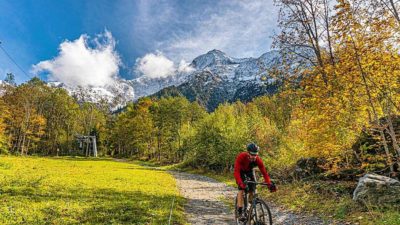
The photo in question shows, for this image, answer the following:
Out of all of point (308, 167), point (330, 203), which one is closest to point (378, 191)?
point (330, 203)

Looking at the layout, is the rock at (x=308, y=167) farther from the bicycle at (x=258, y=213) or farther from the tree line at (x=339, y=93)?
the bicycle at (x=258, y=213)

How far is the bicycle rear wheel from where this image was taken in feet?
28.7

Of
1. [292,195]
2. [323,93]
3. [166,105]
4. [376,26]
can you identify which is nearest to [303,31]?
[323,93]

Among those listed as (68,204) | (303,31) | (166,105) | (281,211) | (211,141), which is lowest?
(281,211)

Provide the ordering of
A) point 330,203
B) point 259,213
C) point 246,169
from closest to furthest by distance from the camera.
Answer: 1. point 259,213
2. point 246,169
3. point 330,203

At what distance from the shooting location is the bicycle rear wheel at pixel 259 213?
8.75m

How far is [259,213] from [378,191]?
6633 millimetres

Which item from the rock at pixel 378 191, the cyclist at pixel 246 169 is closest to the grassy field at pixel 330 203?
the rock at pixel 378 191

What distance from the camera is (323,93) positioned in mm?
16719

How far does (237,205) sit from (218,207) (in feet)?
27.0

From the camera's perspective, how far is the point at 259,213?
8992 mm

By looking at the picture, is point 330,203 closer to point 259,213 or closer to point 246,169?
point 246,169

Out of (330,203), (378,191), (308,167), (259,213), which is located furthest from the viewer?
(308,167)

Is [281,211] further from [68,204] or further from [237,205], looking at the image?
[68,204]
